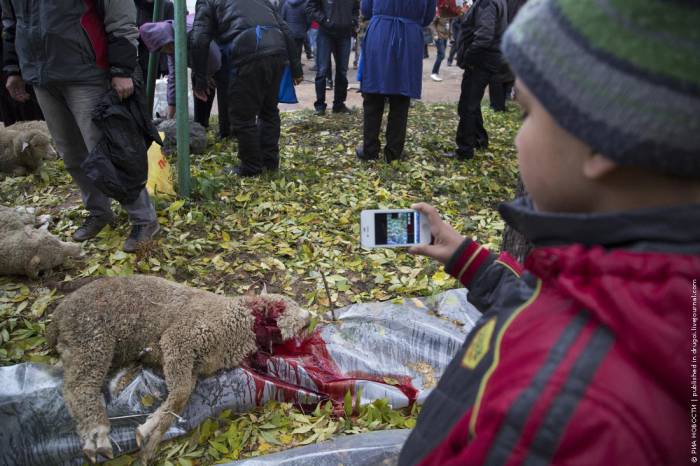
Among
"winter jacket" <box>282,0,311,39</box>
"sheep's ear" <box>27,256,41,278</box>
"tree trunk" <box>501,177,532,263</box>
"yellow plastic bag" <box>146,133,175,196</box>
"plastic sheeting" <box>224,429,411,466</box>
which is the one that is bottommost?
"plastic sheeting" <box>224,429,411,466</box>

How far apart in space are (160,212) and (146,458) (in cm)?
267

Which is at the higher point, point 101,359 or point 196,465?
point 101,359

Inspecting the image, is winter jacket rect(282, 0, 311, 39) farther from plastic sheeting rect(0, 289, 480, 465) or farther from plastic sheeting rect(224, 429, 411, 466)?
plastic sheeting rect(224, 429, 411, 466)

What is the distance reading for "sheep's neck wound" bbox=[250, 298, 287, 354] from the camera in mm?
2727

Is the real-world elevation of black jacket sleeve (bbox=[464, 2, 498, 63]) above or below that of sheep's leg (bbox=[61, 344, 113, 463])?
above

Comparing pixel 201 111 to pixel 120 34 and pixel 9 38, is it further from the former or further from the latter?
pixel 120 34

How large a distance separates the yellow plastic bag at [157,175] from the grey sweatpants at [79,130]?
1.73ft

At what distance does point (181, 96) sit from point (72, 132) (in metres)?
0.99

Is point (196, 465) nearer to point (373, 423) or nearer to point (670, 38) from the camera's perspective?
point (373, 423)

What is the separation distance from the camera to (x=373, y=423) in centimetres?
246

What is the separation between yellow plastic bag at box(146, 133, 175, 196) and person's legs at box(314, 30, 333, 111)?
4126 millimetres

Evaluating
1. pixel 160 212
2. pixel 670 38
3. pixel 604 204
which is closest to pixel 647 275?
pixel 604 204

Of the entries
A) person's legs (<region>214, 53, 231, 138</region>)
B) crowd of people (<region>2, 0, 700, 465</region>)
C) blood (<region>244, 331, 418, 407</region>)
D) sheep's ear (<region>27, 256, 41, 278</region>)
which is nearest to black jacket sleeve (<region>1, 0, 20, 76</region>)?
sheep's ear (<region>27, 256, 41, 278</region>)

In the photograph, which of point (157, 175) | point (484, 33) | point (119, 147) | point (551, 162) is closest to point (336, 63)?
point (484, 33)
